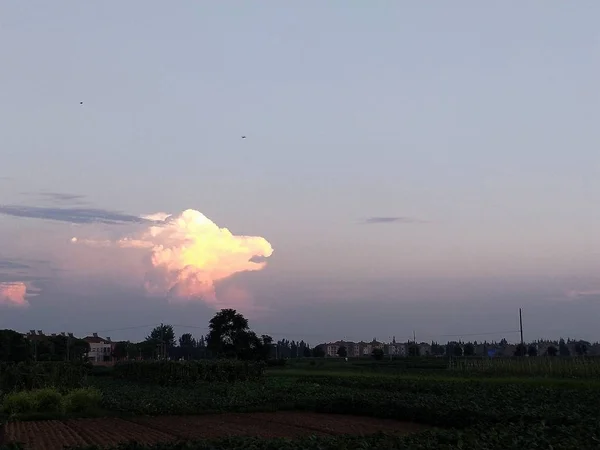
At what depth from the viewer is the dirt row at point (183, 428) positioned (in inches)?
863

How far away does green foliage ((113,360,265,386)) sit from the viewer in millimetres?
54750

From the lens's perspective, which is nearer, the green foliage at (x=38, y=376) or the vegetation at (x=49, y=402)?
the vegetation at (x=49, y=402)

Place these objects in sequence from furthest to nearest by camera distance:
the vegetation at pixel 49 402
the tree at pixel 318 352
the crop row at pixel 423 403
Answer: the tree at pixel 318 352 → the vegetation at pixel 49 402 → the crop row at pixel 423 403

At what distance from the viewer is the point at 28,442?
20.9 m

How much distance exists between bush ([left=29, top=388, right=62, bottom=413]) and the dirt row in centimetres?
273

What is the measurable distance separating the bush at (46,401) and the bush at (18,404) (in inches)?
8.6

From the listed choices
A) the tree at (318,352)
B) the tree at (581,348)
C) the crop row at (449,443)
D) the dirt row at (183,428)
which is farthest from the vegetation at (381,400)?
the tree at (318,352)

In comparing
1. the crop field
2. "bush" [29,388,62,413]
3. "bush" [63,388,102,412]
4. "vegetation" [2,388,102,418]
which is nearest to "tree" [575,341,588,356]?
the crop field

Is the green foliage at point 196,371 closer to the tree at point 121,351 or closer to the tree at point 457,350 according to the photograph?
the tree at point 121,351

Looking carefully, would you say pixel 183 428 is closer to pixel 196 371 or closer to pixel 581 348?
pixel 196 371

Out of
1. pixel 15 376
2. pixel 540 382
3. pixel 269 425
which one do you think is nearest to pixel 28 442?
pixel 269 425

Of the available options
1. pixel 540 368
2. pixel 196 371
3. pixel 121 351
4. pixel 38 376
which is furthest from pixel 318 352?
pixel 38 376

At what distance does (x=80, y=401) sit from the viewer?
3180cm

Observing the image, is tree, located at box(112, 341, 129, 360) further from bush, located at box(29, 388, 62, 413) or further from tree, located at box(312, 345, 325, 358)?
bush, located at box(29, 388, 62, 413)
